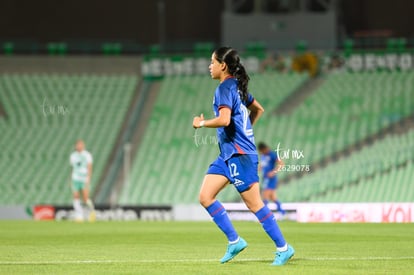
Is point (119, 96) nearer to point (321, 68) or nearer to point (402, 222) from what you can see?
point (321, 68)

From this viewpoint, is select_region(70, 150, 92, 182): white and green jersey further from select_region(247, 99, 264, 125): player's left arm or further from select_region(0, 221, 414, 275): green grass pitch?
select_region(247, 99, 264, 125): player's left arm

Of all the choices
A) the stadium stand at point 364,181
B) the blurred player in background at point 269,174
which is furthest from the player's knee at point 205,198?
the stadium stand at point 364,181

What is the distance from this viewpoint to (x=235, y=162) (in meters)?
11.0

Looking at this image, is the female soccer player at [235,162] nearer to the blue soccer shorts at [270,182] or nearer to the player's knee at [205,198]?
the player's knee at [205,198]

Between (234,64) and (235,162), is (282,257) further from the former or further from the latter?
(234,64)

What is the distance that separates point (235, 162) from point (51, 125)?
2426 cm

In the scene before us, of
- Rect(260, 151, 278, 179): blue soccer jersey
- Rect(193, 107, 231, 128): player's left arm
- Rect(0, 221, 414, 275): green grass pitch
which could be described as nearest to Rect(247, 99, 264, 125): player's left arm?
Rect(193, 107, 231, 128): player's left arm

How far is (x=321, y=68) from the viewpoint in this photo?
3572 centimetres

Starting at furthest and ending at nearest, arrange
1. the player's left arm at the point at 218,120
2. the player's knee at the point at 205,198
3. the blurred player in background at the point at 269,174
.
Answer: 1. the blurred player in background at the point at 269,174
2. the player's knee at the point at 205,198
3. the player's left arm at the point at 218,120

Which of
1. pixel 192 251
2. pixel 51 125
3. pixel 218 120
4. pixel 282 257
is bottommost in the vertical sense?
pixel 51 125

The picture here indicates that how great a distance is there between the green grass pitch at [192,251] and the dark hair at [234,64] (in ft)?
6.50

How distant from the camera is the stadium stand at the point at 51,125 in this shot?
31.9m

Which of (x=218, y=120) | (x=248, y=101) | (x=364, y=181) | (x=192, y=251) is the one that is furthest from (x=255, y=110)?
(x=364, y=181)

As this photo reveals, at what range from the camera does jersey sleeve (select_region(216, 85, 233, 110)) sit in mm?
10805
